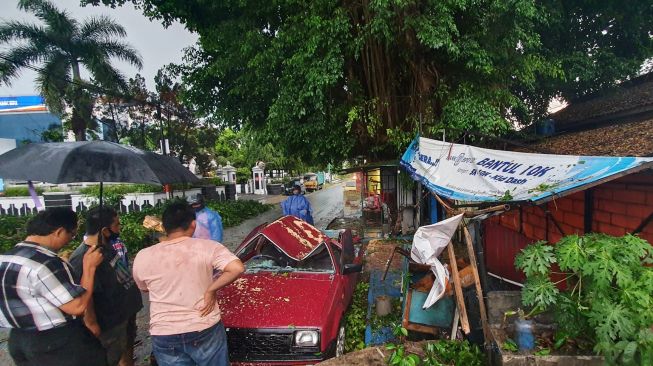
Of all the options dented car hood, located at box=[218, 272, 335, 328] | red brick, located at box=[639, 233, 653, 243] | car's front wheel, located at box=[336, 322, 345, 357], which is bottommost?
car's front wheel, located at box=[336, 322, 345, 357]

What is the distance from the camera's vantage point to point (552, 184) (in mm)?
2879

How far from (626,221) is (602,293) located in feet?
7.07

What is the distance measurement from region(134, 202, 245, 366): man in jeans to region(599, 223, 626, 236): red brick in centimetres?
423

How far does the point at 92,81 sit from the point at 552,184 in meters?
20.4

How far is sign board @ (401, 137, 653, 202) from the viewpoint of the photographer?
273 cm

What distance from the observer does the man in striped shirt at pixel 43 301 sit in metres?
2.11

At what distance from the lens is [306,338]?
3150 millimetres

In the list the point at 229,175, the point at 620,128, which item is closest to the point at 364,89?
the point at 620,128

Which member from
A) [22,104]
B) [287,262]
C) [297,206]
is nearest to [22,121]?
[22,104]

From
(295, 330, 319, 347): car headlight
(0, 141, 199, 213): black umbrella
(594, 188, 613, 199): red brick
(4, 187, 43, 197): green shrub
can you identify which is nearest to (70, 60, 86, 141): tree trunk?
(4, 187, 43, 197): green shrub

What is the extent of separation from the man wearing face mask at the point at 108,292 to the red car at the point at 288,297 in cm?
87

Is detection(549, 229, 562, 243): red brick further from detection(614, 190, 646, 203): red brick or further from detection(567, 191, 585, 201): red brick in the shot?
detection(614, 190, 646, 203): red brick

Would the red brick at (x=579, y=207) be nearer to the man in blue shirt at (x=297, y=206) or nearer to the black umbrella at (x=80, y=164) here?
the man in blue shirt at (x=297, y=206)

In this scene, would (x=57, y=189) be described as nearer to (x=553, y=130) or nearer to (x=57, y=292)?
(x=57, y=292)
